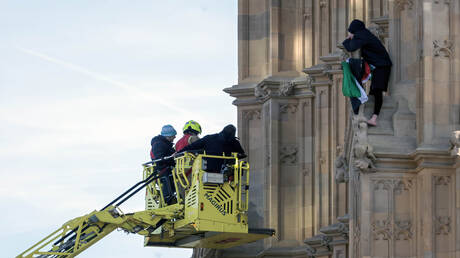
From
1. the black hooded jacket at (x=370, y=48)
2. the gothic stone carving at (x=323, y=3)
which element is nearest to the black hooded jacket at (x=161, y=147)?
the gothic stone carving at (x=323, y=3)

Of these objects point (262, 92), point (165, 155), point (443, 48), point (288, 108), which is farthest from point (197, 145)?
point (443, 48)

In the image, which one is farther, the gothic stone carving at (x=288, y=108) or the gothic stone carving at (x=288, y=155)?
the gothic stone carving at (x=288, y=108)

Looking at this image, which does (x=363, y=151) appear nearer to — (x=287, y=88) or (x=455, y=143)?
(x=455, y=143)

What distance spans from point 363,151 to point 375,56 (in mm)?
2086

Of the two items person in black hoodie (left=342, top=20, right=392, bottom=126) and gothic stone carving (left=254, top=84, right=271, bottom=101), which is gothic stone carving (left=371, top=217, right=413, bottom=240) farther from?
gothic stone carving (left=254, top=84, right=271, bottom=101)

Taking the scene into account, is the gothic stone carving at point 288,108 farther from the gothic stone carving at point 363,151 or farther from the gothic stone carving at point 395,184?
the gothic stone carving at point 395,184

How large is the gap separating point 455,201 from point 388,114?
2074 millimetres

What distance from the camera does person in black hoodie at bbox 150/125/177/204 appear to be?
36.5 m

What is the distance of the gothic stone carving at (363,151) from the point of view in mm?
30078

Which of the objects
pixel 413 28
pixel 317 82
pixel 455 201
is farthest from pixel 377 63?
pixel 317 82

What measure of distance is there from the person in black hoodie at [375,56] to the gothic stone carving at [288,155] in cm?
866

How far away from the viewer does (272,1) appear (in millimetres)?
41000

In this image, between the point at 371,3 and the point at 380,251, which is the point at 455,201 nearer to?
the point at 380,251

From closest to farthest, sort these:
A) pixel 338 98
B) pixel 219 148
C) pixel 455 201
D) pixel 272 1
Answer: pixel 455 201 → pixel 219 148 → pixel 338 98 → pixel 272 1
